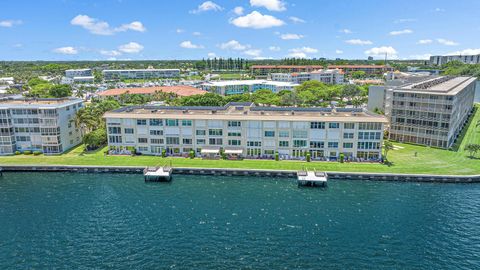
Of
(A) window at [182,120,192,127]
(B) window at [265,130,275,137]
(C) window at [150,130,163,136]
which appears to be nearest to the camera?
(B) window at [265,130,275,137]

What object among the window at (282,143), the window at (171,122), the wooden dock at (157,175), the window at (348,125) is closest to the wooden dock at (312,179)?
the window at (282,143)

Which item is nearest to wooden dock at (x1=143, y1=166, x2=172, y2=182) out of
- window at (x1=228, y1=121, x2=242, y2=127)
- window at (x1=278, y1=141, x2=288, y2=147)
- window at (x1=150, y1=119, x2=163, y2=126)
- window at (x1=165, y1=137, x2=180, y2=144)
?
window at (x1=165, y1=137, x2=180, y2=144)

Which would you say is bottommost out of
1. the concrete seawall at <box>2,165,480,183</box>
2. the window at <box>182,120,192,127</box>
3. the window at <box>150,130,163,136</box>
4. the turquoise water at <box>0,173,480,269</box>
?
the turquoise water at <box>0,173,480,269</box>

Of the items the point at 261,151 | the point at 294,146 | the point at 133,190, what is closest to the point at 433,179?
the point at 294,146

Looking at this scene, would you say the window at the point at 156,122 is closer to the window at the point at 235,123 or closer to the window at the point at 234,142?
the window at the point at 235,123

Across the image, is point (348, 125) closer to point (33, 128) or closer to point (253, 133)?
point (253, 133)

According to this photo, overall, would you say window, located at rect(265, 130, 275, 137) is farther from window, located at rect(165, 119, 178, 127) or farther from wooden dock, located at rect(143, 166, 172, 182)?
wooden dock, located at rect(143, 166, 172, 182)

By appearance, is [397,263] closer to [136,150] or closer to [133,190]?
[133,190]
